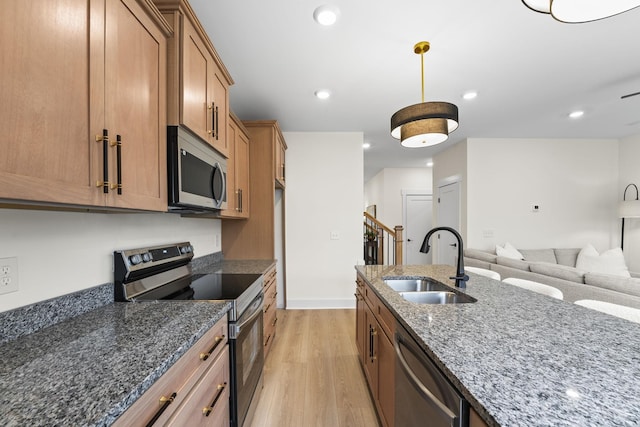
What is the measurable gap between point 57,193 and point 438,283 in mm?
1937

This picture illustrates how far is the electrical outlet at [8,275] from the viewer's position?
88 centimetres

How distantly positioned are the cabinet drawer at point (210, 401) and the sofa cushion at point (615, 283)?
9.86 feet

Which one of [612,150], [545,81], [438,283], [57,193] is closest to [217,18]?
[57,193]

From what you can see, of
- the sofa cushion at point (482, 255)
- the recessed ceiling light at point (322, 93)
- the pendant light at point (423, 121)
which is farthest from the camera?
the sofa cushion at point (482, 255)

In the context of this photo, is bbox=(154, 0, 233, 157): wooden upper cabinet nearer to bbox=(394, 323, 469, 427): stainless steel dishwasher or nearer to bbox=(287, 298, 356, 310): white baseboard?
bbox=(394, 323, 469, 427): stainless steel dishwasher

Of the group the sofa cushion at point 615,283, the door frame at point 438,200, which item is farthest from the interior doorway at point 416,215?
the sofa cushion at point 615,283

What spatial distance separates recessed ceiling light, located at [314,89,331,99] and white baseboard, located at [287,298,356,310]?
2.71 metres

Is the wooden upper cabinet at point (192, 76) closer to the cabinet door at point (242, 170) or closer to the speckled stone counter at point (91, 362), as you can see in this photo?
the cabinet door at point (242, 170)

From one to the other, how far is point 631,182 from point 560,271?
10.5 ft

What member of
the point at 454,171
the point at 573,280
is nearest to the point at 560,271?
the point at 573,280

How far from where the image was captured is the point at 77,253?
1.18 m

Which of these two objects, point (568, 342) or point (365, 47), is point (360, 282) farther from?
point (365, 47)

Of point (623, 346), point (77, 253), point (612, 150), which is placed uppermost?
point (612, 150)

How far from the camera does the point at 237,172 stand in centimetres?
248
